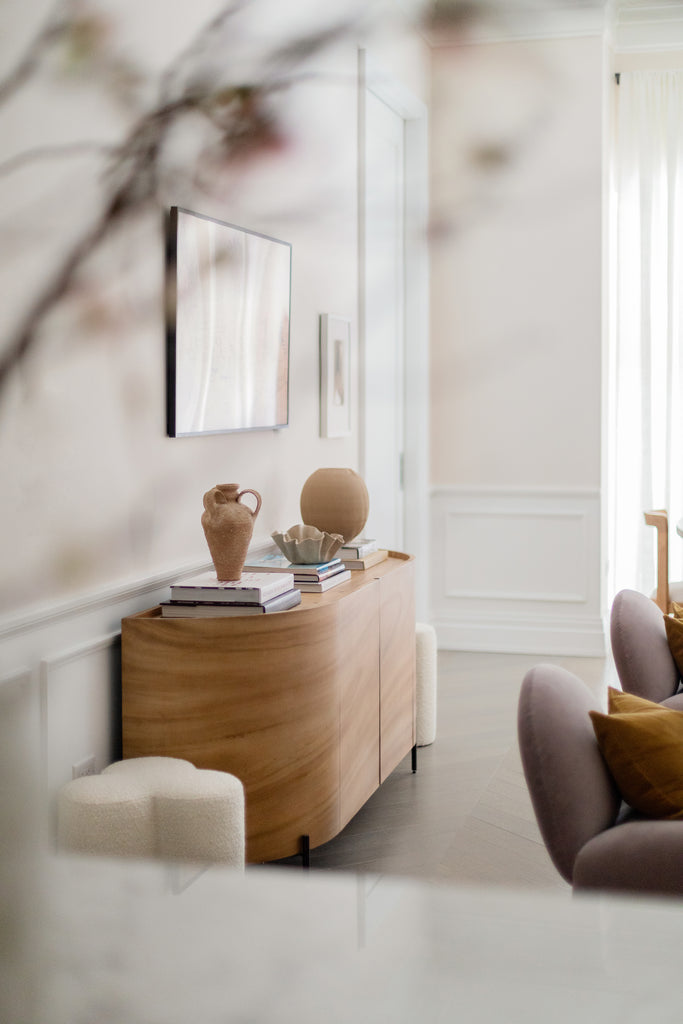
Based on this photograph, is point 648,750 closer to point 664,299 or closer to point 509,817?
point 509,817

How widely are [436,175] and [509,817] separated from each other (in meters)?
1.04

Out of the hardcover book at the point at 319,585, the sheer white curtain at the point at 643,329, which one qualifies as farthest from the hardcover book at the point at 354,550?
the sheer white curtain at the point at 643,329

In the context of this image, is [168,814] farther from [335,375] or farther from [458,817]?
[335,375]

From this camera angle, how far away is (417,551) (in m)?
2.34

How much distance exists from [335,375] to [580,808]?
1.15 metres

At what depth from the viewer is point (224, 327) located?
47.1 inches

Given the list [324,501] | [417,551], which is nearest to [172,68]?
[324,501]

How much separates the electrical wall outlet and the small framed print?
0.85 metres

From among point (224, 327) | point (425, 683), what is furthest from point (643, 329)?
point (224, 327)

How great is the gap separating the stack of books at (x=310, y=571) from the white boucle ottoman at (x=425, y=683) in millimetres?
352

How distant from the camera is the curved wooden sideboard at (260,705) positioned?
0.96m

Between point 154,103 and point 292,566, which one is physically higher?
point 154,103

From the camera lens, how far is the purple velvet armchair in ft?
2.12

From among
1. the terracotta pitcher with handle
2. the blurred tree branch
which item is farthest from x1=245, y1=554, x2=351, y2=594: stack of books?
the blurred tree branch
